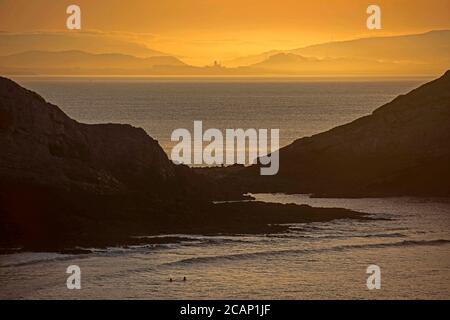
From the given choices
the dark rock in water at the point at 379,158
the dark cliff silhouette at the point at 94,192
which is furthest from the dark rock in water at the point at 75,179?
the dark rock in water at the point at 379,158

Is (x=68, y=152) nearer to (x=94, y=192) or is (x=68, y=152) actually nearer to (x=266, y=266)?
(x=94, y=192)

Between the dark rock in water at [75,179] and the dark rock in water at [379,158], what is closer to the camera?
the dark rock in water at [75,179]

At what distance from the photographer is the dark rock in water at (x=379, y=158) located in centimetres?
9725

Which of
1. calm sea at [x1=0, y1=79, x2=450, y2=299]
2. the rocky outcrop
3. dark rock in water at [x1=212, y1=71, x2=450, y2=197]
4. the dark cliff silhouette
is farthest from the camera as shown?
dark rock in water at [x1=212, y1=71, x2=450, y2=197]

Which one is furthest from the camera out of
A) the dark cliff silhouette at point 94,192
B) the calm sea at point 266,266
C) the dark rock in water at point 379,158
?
the dark rock in water at point 379,158

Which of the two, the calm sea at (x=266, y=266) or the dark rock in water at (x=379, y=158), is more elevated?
the dark rock in water at (x=379, y=158)

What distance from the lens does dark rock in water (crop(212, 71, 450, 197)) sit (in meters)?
97.2

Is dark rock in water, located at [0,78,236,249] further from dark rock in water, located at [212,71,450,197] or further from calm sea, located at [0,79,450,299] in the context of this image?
dark rock in water, located at [212,71,450,197]

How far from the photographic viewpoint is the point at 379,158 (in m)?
104

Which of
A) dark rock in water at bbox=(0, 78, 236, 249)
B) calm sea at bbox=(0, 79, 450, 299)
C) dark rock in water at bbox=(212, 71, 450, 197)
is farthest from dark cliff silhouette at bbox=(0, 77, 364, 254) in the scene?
dark rock in water at bbox=(212, 71, 450, 197)

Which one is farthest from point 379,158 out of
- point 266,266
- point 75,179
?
point 266,266

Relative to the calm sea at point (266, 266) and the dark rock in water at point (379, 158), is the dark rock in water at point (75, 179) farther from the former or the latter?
the dark rock in water at point (379, 158)
